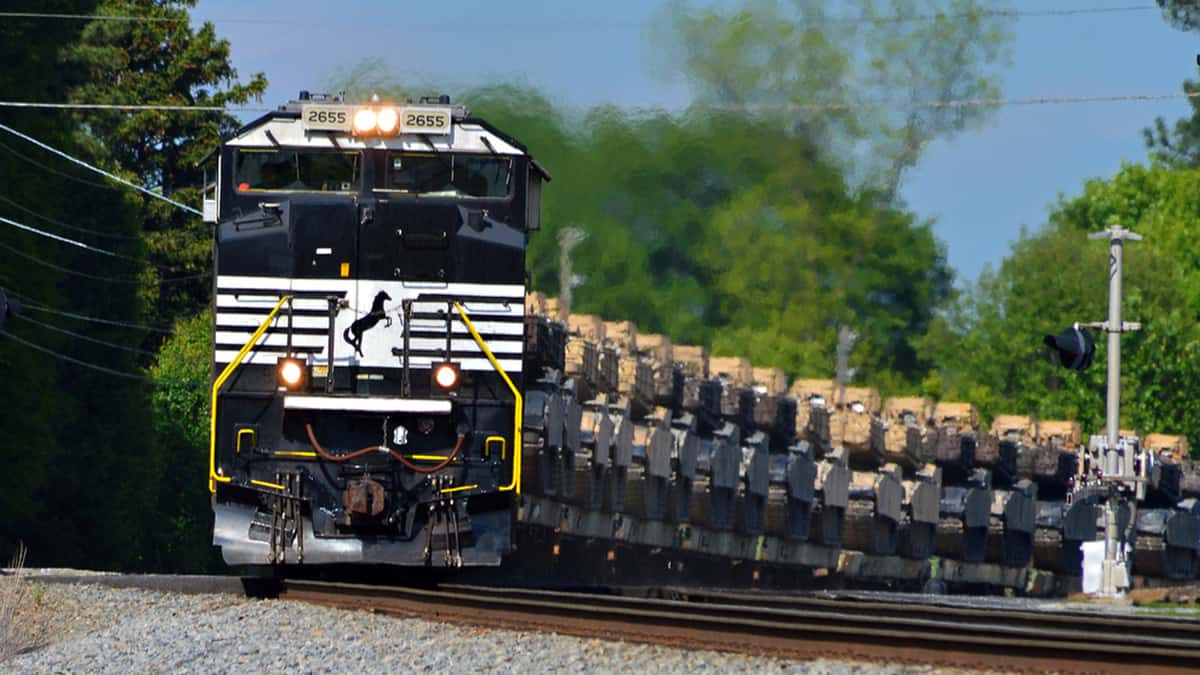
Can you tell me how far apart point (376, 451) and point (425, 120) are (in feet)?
10.3

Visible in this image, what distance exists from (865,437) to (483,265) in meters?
22.3

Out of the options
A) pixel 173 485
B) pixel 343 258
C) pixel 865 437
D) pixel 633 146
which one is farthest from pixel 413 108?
pixel 173 485

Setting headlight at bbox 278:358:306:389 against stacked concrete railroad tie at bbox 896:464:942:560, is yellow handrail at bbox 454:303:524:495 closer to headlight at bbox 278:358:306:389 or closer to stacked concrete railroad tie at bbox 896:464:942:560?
headlight at bbox 278:358:306:389

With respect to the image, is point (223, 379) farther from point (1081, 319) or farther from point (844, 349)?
point (1081, 319)

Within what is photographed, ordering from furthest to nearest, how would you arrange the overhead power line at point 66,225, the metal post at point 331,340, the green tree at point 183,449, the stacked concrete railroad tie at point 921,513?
the green tree at point 183,449 → the stacked concrete railroad tie at point 921,513 → the overhead power line at point 66,225 → the metal post at point 331,340

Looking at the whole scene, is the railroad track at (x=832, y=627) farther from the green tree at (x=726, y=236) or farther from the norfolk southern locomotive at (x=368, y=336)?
the green tree at (x=726, y=236)

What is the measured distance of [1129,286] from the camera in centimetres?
7156

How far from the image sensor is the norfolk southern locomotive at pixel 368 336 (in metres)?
17.9

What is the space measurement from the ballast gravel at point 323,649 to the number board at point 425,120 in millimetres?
4551

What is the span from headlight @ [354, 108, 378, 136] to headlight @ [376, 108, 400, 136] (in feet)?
0.16

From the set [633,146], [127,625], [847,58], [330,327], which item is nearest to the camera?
[127,625]

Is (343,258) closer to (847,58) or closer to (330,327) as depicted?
(330,327)

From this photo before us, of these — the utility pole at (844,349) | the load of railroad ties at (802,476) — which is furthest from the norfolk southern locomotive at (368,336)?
the utility pole at (844,349)

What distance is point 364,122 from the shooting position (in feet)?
60.3
